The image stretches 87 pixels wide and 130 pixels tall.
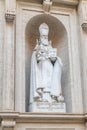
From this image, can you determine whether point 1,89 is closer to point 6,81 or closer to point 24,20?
point 6,81

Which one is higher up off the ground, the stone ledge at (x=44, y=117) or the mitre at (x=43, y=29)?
the mitre at (x=43, y=29)

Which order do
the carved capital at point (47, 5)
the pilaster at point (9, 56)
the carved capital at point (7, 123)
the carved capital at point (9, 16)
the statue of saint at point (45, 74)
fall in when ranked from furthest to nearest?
the carved capital at point (47, 5)
the carved capital at point (9, 16)
the statue of saint at point (45, 74)
the pilaster at point (9, 56)
the carved capital at point (7, 123)

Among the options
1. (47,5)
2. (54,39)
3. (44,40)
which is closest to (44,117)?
(44,40)

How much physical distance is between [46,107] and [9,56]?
56.9 inches

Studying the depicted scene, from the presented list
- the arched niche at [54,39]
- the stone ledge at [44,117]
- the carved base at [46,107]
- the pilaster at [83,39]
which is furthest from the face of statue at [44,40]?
the stone ledge at [44,117]

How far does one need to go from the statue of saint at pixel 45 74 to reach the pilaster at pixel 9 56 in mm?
643

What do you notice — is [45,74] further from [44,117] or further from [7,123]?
[7,123]

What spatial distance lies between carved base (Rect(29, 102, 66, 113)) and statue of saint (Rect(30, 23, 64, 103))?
0.10 meters

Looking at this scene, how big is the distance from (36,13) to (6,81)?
220cm

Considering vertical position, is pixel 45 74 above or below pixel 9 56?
below

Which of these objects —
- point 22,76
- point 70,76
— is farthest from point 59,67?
point 22,76

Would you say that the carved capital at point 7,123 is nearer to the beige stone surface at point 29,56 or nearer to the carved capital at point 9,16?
the beige stone surface at point 29,56

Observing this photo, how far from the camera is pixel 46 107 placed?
7.89 m

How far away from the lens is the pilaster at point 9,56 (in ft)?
24.6
